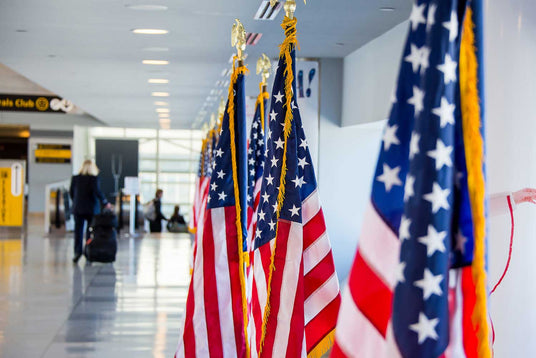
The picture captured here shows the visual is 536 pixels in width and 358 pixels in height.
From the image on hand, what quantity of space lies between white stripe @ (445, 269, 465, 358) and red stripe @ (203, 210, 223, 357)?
7.13ft

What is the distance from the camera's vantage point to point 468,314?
168cm

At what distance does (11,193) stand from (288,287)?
614 inches

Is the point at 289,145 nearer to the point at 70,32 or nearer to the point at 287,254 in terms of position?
the point at 287,254

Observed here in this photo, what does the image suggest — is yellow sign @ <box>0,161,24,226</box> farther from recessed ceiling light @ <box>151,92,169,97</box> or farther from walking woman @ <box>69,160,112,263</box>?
walking woman @ <box>69,160,112,263</box>

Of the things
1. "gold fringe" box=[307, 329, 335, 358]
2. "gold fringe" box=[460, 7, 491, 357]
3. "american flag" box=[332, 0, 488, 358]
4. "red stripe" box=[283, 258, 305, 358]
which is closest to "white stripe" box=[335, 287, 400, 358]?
"american flag" box=[332, 0, 488, 358]

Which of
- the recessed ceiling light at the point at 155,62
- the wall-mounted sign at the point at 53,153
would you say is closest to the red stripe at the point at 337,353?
the recessed ceiling light at the point at 155,62

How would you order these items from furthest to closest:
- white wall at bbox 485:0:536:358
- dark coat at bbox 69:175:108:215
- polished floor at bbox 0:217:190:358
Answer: dark coat at bbox 69:175:108:215, polished floor at bbox 0:217:190:358, white wall at bbox 485:0:536:358

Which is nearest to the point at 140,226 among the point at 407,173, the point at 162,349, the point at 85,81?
the point at 85,81

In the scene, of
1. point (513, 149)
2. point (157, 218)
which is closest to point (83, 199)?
point (157, 218)

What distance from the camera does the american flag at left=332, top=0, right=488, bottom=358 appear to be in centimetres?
160

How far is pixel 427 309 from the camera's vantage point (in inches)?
63.0

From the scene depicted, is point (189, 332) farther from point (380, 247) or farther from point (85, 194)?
point (85, 194)

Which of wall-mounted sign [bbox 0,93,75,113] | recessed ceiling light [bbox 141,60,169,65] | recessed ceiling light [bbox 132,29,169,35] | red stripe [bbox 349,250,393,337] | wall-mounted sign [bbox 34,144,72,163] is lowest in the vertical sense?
red stripe [bbox 349,250,393,337]

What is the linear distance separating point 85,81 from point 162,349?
286 inches
